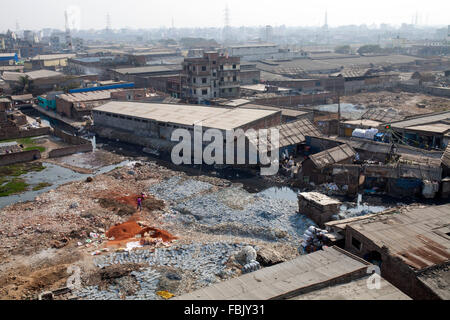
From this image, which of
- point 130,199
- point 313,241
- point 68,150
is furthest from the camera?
point 68,150

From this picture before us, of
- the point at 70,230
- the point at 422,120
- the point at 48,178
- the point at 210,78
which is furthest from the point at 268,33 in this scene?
the point at 70,230

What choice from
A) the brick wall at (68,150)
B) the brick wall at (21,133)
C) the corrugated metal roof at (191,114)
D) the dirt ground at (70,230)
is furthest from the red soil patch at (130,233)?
the brick wall at (21,133)

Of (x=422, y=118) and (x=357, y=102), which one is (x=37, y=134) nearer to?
(x=422, y=118)

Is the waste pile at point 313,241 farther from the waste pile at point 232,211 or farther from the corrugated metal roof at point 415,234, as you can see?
the waste pile at point 232,211

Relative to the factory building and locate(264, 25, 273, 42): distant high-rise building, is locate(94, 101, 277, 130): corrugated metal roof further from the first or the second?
locate(264, 25, 273, 42): distant high-rise building

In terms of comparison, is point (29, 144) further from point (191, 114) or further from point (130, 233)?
point (130, 233)

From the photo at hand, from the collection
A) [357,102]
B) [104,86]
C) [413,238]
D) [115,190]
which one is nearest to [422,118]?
[357,102]
